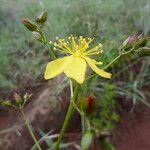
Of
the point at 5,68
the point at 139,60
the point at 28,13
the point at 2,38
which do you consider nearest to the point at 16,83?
the point at 5,68

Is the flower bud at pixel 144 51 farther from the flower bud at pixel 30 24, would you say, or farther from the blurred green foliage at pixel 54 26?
the blurred green foliage at pixel 54 26

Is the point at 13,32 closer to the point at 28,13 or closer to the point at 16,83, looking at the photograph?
the point at 28,13

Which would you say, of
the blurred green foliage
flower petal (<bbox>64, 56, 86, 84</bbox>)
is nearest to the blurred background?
the blurred green foliage

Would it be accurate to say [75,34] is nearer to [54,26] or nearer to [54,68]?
[54,26]

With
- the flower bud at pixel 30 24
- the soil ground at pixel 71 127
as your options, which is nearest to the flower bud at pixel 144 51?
the flower bud at pixel 30 24

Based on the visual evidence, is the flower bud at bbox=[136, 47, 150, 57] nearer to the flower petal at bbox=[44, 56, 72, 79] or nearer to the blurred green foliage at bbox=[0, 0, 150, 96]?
the flower petal at bbox=[44, 56, 72, 79]

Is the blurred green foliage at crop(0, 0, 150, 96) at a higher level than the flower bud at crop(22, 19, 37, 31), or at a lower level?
lower
